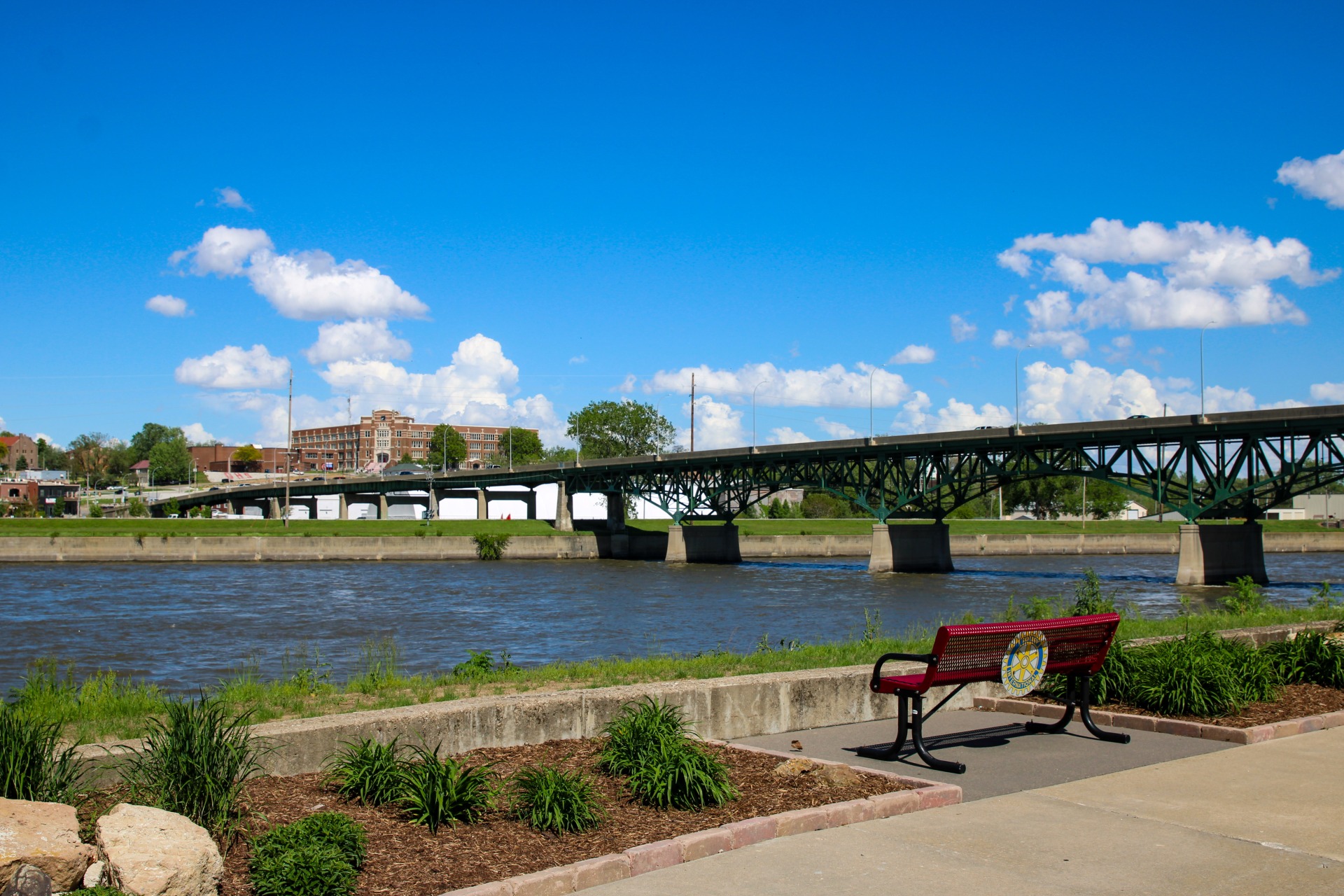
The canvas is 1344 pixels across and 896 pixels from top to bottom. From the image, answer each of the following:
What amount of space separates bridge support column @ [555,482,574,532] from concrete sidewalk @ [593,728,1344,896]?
3740 inches

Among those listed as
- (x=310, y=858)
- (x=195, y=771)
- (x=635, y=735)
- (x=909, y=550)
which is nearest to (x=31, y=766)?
(x=195, y=771)

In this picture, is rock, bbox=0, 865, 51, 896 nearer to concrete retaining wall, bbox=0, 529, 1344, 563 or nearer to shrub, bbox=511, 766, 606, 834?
shrub, bbox=511, 766, 606, 834

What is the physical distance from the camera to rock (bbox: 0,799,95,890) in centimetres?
510

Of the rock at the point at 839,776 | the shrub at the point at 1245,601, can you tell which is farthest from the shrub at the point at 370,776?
the shrub at the point at 1245,601

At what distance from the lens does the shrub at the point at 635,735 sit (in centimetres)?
769

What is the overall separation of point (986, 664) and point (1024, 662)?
1.28 feet

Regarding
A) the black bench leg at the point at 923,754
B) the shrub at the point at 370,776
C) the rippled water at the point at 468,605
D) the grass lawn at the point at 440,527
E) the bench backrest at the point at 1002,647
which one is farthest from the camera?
the grass lawn at the point at 440,527

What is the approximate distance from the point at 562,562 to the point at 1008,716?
3081 inches

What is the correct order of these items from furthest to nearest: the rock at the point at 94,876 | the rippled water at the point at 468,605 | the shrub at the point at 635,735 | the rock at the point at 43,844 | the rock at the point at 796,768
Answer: the rippled water at the point at 468,605, the rock at the point at 796,768, the shrub at the point at 635,735, the rock at the point at 94,876, the rock at the point at 43,844

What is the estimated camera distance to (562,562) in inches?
3465

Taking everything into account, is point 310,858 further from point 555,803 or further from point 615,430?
point 615,430

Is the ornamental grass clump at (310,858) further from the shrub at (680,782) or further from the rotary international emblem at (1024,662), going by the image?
the rotary international emblem at (1024,662)

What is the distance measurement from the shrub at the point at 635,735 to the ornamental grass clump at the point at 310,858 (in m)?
2.08

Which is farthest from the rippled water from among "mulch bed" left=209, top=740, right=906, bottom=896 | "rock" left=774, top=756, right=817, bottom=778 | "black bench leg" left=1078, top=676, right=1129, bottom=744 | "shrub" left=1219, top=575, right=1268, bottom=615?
"rock" left=774, top=756, right=817, bottom=778
